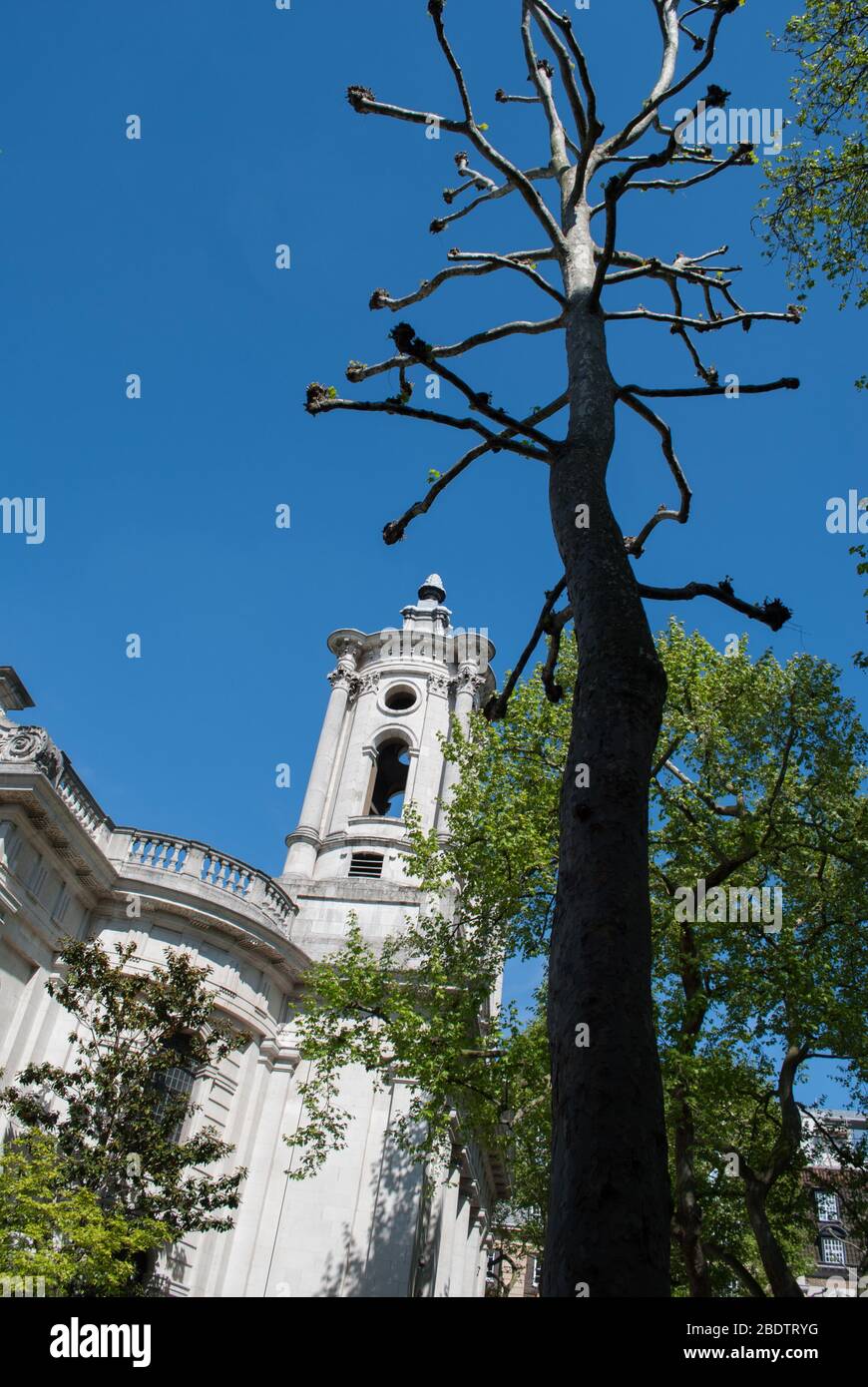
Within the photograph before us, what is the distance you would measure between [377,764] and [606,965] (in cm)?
3508

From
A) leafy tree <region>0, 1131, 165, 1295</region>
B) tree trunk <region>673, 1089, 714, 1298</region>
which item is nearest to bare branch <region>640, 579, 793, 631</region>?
tree trunk <region>673, 1089, 714, 1298</region>

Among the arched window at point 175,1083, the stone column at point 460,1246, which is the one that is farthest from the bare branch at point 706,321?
the stone column at point 460,1246

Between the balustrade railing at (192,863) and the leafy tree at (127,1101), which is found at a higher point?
the balustrade railing at (192,863)

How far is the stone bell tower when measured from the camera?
104ft

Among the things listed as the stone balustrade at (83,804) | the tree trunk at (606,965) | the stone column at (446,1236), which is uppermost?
the stone balustrade at (83,804)

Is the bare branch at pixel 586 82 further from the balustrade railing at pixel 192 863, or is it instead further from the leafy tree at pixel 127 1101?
the balustrade railing at pixel 192 863

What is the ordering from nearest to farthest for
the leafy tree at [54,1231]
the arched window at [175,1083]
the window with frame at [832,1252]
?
the leafy tree at [54,1231], the arched window at [175,1083], the window with frame at [832,1252]

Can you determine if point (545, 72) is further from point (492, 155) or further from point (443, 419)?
point (443, 419)

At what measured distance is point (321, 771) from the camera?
3784 cm

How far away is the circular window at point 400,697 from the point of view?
40.1m

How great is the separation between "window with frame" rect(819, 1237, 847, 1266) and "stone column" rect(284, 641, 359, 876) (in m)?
47.1

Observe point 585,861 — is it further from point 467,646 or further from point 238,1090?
point 467,646

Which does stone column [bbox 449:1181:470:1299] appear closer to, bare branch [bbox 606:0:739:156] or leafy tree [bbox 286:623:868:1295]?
leafy tree [bbox 286:623:868:1295]

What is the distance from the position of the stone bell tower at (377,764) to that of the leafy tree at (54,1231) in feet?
44.1
